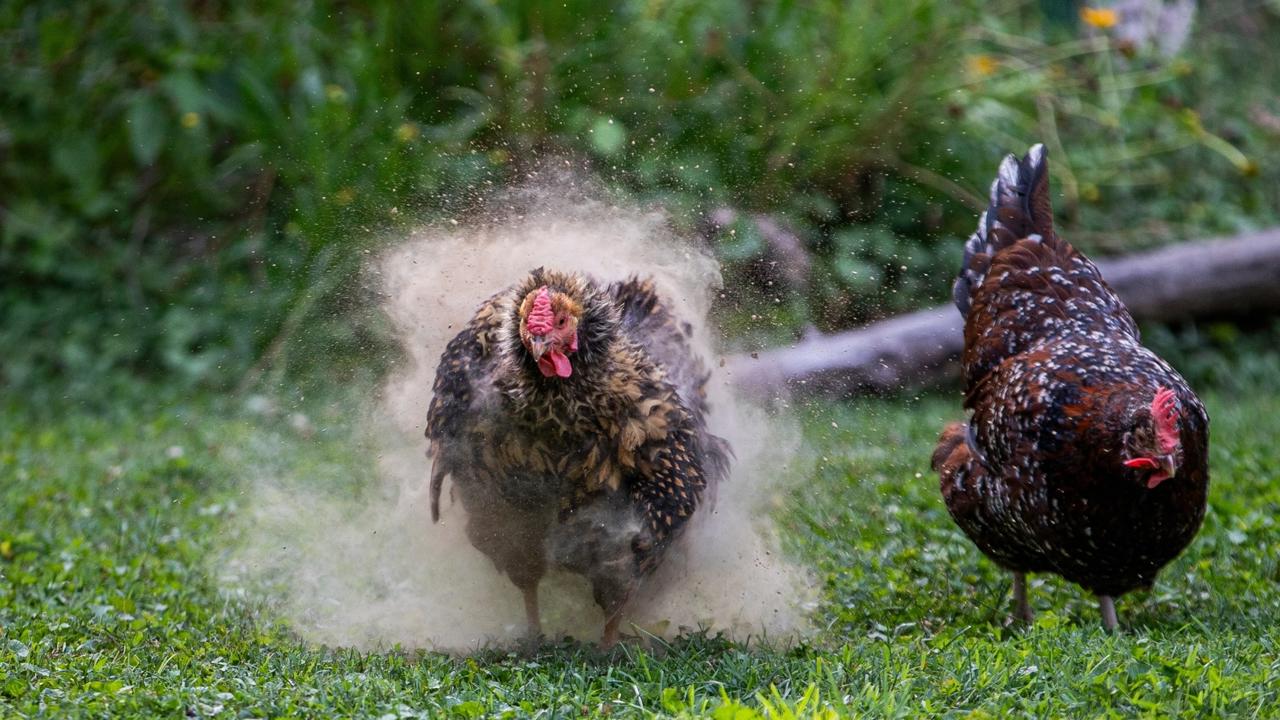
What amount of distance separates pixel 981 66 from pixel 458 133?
361 centimetres

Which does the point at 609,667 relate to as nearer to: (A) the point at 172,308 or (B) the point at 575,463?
(B) the point at 575,463

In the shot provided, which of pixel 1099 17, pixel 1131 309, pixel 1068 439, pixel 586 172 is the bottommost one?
pixel 1131 309

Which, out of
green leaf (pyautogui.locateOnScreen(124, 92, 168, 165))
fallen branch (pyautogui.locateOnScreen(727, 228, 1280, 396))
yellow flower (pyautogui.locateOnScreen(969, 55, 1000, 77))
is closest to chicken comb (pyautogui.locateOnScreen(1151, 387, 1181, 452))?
fallen branch (pyautogui.locateOnScreen(727, 228, 1280, 396))

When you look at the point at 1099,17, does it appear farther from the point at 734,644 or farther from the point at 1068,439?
the point at 734,644

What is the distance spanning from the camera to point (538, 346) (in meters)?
3.93

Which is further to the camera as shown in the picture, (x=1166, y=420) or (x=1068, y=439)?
(x=1068, y=439)

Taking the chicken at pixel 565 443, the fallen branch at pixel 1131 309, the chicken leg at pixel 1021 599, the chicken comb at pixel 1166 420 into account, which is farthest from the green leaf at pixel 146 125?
the chicken comb at pixel 1166 420

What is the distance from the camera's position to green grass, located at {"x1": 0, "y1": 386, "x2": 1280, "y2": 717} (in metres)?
3.57

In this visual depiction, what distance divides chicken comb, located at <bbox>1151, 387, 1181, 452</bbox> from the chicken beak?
1849 mm

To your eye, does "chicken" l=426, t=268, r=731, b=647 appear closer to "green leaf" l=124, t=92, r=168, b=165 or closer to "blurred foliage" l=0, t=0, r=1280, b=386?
"blurred foliage" l=0, t=0, r=1280, b=386

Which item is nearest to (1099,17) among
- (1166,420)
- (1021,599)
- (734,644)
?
(1021,599)

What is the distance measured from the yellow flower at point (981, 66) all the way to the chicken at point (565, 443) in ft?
18.3

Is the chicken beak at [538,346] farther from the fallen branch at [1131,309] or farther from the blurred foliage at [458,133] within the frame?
the blurred foliage at [458,133]

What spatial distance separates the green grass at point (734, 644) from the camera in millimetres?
3574
